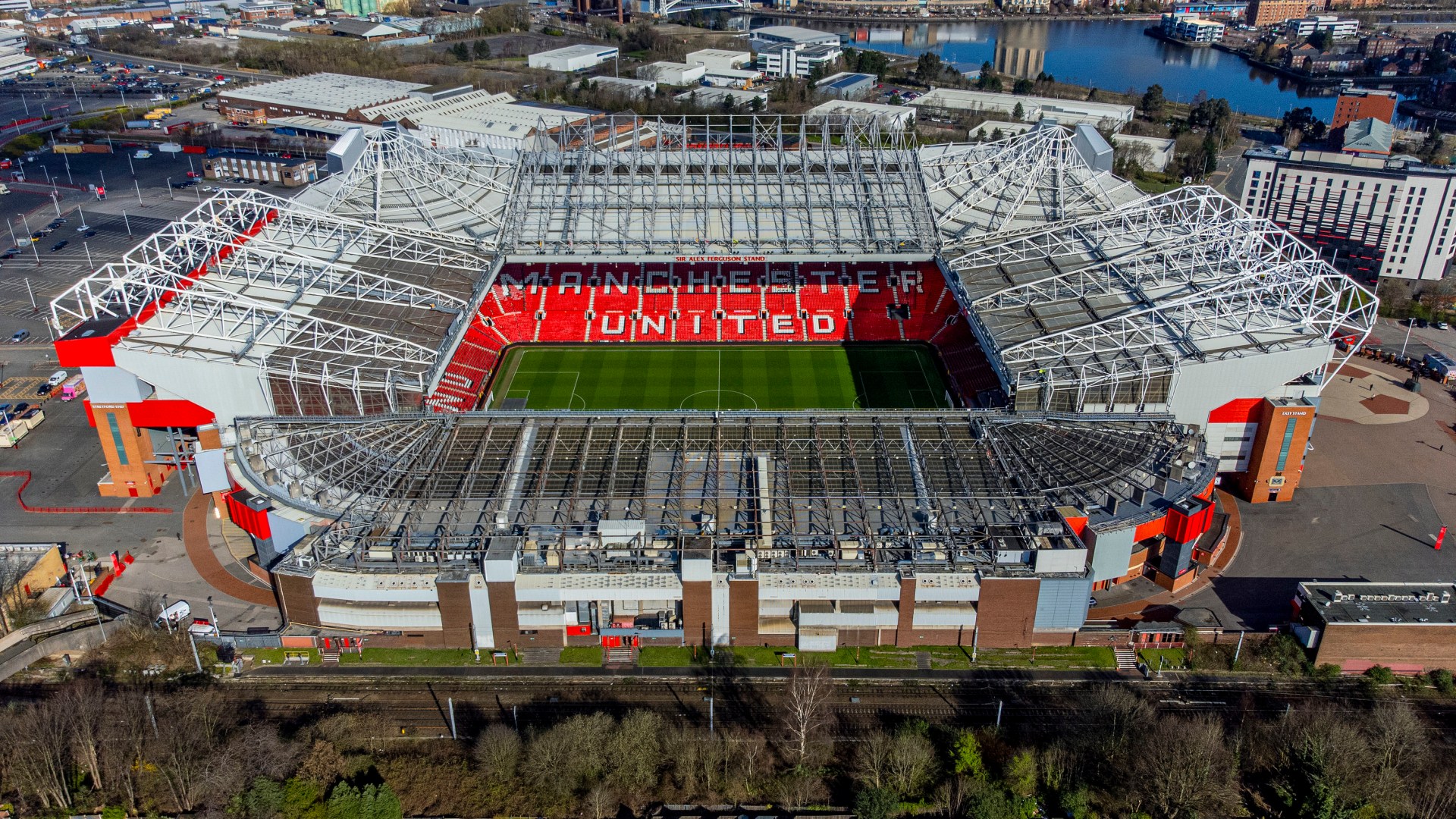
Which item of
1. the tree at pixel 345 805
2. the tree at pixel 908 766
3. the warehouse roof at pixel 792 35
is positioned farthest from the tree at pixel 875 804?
the warehouse roof at pixel 792 35

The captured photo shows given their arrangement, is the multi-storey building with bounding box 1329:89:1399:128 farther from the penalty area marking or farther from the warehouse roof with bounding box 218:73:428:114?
the warehouse roof with bounding box 218:73:428:114

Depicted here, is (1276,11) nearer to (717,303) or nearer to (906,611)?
(717,303)

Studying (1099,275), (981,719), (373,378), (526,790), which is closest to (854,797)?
(981,719)

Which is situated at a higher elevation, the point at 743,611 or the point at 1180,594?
the point at 743,611

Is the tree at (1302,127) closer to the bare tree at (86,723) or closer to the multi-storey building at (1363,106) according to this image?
the multi-storey building at (1363,106)

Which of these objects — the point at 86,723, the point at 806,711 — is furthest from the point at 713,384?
the point at 86,723

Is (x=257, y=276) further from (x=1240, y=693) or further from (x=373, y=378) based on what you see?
(x=1240, y=693)

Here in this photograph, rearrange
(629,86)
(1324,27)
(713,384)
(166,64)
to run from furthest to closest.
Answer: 1. (1324,27)
2. (166,64)
3. (629,86)
4. (713,384)

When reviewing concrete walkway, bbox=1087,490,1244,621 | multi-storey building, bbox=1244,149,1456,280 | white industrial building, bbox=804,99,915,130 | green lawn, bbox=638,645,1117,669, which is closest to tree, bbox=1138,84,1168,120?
white industrial building, bbox=804,99,915,130
